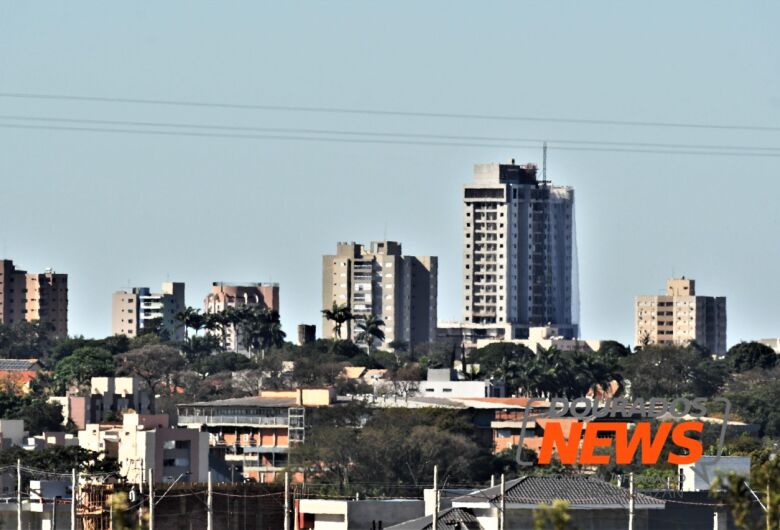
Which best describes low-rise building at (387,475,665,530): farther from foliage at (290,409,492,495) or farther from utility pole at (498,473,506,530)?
foliage at (290,409,492,495)

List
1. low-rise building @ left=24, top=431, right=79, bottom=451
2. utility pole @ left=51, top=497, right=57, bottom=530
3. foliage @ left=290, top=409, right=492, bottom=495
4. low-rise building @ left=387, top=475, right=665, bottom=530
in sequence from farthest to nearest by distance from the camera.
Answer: low-rise building @ left=24, top=431, right=79, bottom=451, foliage @ left=290, top=409, right=492, bottom=495, utility pole @ left=51, top=497, right=57, bottom=530, low-rise building @ left=387, top=475, right=665, bottom=530

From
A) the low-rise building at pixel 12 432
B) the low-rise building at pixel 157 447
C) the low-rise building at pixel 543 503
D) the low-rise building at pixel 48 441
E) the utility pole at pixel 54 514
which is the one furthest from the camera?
the low-rise building at pixel 12 432

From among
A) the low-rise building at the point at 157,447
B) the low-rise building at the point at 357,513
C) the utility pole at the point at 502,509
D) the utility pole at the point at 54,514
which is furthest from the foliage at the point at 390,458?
the utility pole at the point at 502,509

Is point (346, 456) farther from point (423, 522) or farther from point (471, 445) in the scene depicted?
point (423, 522)

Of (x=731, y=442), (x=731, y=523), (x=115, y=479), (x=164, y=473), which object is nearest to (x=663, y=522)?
(x=731, y=523)

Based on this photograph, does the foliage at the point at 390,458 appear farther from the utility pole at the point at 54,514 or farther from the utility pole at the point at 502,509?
the utility pole at the point at 502,509

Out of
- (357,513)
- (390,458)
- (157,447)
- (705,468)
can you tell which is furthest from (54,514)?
(390,458)

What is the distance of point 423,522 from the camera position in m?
101

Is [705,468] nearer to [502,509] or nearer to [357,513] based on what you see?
[357,513]

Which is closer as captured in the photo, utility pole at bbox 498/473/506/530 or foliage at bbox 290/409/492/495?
utility pole at bbox 498/473/506/530

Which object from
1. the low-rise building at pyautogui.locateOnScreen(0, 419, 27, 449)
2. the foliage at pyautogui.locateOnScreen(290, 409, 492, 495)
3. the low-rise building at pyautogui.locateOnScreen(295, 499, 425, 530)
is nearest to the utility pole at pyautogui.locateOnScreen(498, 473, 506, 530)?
the low-rise building at pyautogui.locateOnScreen(295, 499, 425, 530)

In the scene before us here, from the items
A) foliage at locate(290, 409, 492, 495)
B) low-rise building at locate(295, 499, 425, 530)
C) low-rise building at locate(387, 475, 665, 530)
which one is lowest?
foliage at locate(290, 409, 492, 495)

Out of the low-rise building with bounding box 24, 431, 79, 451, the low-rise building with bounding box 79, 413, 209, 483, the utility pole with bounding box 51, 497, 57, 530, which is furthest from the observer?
the low-rise building with bounding box 24, 431, 79, 451

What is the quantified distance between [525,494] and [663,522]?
19.8 ft
